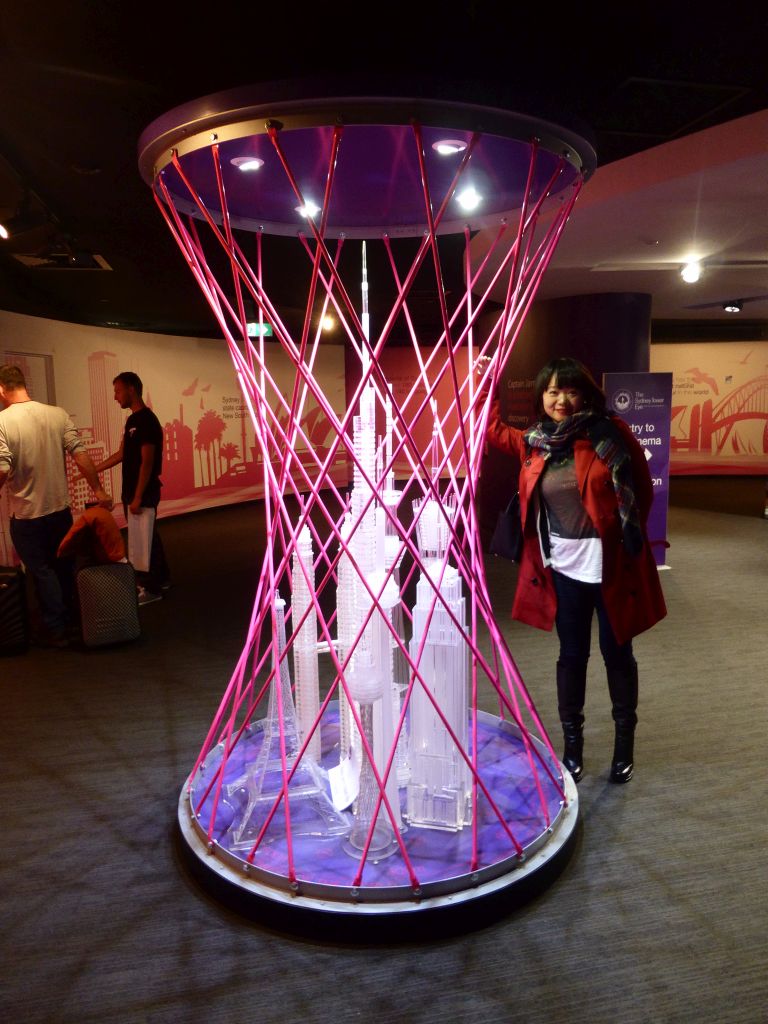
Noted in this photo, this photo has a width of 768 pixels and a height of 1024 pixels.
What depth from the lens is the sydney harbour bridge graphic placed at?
12.1 metres

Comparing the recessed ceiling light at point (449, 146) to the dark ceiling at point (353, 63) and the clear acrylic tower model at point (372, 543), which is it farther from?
the dark ceiling at point (353, 63)

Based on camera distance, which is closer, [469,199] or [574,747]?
[469,199]

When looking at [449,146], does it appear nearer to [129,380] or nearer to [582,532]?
[582,532]

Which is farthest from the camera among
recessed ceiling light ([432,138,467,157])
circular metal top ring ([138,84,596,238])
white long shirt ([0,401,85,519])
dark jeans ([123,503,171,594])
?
dark jeans ([123,503,171,594])

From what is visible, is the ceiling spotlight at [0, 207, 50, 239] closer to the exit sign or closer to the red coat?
the exit sign

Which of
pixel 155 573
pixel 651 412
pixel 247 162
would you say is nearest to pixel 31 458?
pixel 155 573

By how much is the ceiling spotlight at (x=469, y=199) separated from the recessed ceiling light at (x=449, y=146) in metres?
0.35

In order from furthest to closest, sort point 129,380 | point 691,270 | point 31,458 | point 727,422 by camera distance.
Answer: point 727,422 < point 691,270 < point 129,380 < point 31,458

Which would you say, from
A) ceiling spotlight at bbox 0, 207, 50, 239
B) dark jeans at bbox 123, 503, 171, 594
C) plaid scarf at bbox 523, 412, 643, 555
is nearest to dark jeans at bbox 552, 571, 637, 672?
plaid scarf at bbox 523, 412, 643, 555

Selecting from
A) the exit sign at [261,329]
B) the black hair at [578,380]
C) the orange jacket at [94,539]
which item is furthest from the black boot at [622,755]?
the orange jacket at [94,539]

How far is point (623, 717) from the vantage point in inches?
101

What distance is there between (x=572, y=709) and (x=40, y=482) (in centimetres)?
312

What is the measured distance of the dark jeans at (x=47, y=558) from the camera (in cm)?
410

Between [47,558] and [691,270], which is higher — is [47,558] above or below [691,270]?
below
